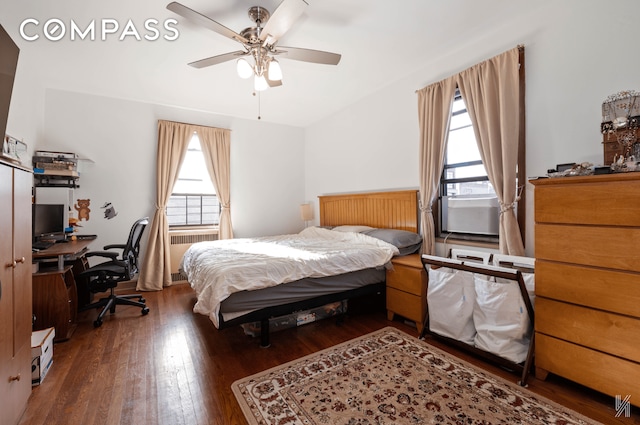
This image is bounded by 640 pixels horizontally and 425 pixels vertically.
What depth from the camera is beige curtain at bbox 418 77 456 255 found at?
2.96 meters

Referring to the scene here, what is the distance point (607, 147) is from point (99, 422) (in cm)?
354

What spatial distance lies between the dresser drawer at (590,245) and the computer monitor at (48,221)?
183 inches

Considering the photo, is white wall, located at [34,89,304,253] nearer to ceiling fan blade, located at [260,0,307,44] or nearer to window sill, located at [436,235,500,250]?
ceiling fan blade, located at [260,0,307,44]

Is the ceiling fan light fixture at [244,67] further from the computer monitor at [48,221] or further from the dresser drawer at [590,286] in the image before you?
the computer monitor at [48,221]

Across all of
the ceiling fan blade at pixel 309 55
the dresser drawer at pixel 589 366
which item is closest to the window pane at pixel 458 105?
the ceiling fan blade at pixel 309 55

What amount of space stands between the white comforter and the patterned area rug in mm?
633

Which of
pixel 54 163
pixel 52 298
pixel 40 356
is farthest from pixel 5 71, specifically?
pixel 54 163

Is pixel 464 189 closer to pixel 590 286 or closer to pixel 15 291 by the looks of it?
pixel 590 286

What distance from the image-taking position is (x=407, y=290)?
2664 millimetres

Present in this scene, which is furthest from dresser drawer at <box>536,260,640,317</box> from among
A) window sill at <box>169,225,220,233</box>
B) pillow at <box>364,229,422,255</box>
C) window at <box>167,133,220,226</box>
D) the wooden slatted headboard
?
window at <box>167,133,220,226</box>

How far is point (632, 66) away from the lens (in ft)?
6.12

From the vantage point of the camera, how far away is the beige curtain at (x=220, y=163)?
4637 mm

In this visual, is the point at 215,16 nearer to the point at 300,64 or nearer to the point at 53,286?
the point at 300,64

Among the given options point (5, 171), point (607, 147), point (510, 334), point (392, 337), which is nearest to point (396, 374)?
point (392, 337)
